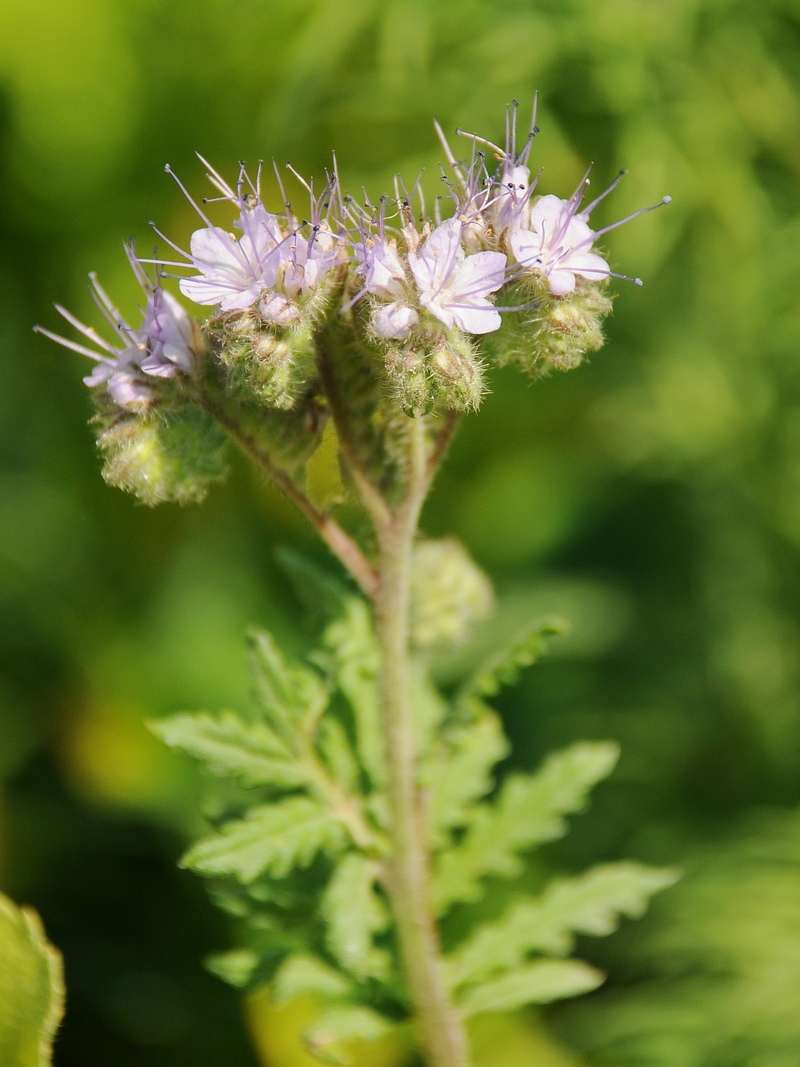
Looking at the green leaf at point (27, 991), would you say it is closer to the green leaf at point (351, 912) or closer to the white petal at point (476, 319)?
the green leaf at point (351, 912)

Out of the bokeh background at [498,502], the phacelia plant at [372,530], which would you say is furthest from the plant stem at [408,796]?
the bokeh background at [498,502]

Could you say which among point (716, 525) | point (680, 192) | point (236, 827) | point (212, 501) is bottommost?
point (236, 827)

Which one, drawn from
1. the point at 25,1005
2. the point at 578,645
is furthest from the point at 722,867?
the point at 25,1005

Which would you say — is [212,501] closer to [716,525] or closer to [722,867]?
[716,525]

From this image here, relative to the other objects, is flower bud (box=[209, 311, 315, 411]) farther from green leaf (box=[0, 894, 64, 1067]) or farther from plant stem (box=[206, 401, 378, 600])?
green leaf (box=[0, 894, 64, 1067])

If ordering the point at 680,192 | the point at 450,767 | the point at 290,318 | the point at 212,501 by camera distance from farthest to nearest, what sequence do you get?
the point at 212,501, the point at 680,192, the point at 450,767, the point at 290,318

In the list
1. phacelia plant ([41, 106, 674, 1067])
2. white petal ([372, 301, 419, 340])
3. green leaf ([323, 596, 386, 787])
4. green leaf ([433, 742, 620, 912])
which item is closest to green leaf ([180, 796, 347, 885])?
phacelia plant ([41, 106, 674, 1067])
